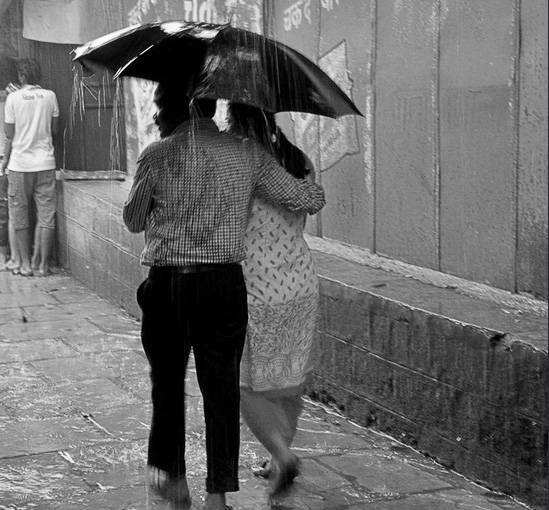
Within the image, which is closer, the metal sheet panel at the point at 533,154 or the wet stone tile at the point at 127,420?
the metal sheet panel at the point at 533,154

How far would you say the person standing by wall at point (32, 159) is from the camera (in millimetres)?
9977

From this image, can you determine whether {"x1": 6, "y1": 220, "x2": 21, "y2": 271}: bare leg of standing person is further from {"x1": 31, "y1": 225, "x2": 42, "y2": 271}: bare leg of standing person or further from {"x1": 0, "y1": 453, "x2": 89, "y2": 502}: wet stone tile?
A: {"x1": 0, "y1": 453, "x2": 89, "y2": 502}: wet stone tile

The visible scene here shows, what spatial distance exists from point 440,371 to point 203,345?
1283mm

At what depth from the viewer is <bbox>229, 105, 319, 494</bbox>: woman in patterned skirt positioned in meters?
4.30

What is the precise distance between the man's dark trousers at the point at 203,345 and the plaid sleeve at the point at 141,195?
0.22 metres

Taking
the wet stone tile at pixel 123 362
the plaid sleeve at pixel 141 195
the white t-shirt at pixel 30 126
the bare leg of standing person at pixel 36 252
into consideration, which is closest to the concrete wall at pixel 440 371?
the wet stone tile at pixel 123 362

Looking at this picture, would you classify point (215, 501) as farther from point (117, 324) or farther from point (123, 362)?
point (117, 324)

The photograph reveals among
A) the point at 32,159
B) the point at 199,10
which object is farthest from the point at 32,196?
the point at 199,10

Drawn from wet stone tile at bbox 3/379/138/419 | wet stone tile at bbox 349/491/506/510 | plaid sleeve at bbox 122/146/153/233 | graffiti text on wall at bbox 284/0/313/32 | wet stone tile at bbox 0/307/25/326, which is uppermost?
graffiti text on wall at bbox 284/0/313/32

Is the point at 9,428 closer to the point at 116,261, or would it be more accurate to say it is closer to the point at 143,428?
the point at 143,428

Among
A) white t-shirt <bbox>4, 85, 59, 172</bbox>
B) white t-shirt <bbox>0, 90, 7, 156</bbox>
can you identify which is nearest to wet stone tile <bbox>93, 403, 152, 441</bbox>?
white t-shirt <bbox>4, 85, 59, 172</bbox>

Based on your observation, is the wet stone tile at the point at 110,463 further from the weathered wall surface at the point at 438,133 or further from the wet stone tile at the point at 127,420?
the weathered wall surface at the point at 438,133

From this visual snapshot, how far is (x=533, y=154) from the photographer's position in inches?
190

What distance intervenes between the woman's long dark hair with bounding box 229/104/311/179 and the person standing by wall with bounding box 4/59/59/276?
6.02m
